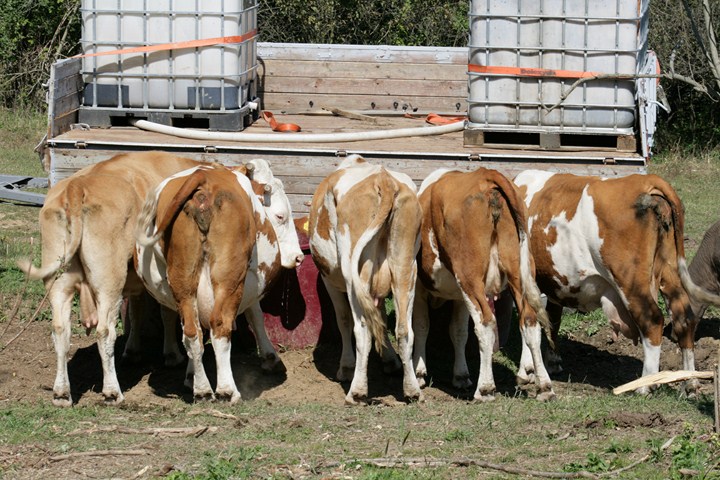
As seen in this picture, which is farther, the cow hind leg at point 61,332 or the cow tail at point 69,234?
the cow hind leg at point 61,332

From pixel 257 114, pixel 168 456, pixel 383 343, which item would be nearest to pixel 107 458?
pixel 168 456

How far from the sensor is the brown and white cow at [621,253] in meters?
9.12

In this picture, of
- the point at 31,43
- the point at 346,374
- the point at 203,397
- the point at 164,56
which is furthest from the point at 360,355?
the point at 31,43

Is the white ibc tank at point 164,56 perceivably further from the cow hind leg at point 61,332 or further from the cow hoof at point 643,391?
the cow hoof at point 643,391

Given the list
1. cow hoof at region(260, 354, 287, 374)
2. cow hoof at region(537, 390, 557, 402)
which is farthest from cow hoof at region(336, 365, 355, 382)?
cow hoof at region(537, 390, 557, 402)

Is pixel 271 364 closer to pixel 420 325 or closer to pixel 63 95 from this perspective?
pixel 420 325

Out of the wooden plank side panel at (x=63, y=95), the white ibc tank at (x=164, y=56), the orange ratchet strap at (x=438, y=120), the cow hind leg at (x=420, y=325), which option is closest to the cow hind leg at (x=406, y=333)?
the cow hind leg at (x=420, y=325)

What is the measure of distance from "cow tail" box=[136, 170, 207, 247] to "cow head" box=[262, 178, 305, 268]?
110cm

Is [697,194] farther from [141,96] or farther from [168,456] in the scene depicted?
[168,456]

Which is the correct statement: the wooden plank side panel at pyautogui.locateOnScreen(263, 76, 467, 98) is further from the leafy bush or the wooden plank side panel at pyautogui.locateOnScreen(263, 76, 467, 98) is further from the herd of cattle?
the leafy bush

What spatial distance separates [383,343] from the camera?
8.98 m

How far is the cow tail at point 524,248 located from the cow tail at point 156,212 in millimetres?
2290

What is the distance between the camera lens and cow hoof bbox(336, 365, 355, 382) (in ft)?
32.7

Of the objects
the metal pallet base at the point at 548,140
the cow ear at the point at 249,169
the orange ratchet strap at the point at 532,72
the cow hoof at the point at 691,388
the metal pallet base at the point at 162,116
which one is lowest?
the cow hoof at the point at 691,388
